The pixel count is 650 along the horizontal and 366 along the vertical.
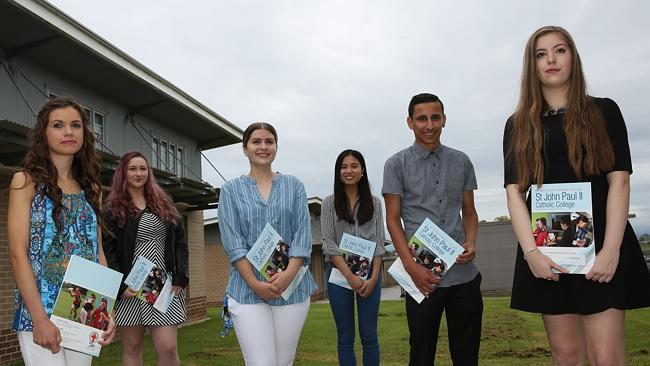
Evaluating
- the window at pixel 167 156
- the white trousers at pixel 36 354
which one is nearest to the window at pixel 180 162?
the window at pixel 167 156

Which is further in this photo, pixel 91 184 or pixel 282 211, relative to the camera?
pixel 282 211

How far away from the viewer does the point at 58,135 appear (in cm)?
297

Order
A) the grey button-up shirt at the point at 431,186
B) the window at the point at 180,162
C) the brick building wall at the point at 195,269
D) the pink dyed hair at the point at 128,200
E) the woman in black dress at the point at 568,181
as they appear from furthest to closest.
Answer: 1. the window at the point at 180,162
2. the brick building wall at the point at 195,269
3. the pink dyed hair at the point at 128,200
4. the grey button-up shirt at the point at 431,186
5. the woman in black dress at the point at 568,181

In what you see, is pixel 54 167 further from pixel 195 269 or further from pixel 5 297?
pixel 195 269

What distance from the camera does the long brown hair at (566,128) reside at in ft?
8.93

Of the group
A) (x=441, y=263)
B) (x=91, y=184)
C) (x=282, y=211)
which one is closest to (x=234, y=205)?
(x=282, y=211)

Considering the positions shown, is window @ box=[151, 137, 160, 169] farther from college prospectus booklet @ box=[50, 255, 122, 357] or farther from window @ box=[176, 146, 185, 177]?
college prospectus booklet @ box=[50, 255, 122, 357]

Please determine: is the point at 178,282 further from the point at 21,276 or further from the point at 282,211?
the point at 21,276

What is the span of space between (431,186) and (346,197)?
1.44 metres

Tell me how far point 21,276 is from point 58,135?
0.75 metres

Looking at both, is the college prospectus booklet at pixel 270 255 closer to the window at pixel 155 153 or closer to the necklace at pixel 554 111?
the necklace at pixel 554 111

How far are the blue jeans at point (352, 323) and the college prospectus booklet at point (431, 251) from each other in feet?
3.70

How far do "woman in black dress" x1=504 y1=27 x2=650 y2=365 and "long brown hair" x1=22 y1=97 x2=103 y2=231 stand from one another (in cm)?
227

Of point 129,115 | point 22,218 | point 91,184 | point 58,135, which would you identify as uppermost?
point 129,115
